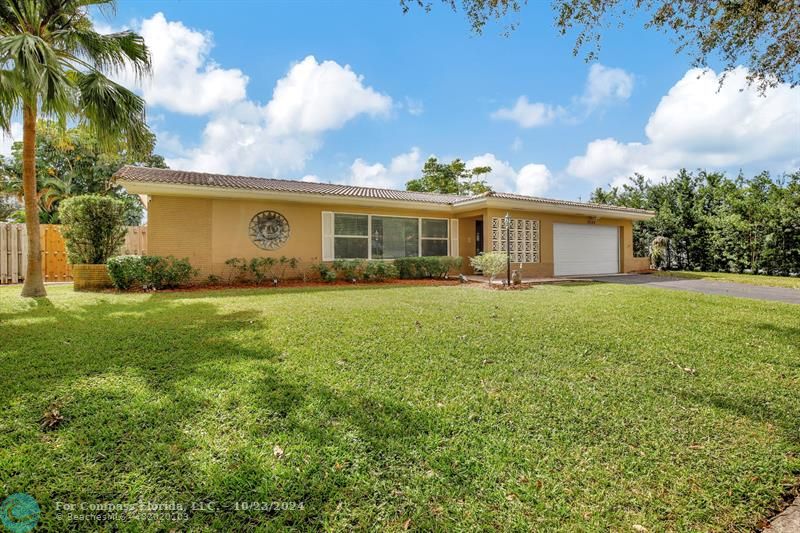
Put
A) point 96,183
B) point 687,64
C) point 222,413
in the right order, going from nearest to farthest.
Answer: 1. point 222,413
2. point 687,64
3. point 96,183

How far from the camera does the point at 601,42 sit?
268 inches

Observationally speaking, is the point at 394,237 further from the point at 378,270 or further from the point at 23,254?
the point at 23,254

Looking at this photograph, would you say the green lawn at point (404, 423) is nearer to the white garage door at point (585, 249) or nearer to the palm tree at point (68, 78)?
the palm tree at point (68, 78)

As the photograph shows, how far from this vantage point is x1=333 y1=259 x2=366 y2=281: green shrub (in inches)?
494

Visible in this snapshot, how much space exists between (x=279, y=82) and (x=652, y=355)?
13.3 m

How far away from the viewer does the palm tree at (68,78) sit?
21.2ft

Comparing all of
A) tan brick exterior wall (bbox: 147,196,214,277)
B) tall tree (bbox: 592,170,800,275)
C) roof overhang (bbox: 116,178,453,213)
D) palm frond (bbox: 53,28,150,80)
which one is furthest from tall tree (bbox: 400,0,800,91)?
tall tree (bbox: 592,170,800,275)

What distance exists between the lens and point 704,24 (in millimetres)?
6922

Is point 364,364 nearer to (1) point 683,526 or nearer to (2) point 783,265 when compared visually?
(1) point 683,526

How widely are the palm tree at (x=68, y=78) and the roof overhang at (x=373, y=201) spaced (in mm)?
2214

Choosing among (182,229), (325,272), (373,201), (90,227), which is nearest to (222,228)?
(182,229)

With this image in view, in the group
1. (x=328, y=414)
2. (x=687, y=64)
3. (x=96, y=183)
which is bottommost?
(x=328, y=414)

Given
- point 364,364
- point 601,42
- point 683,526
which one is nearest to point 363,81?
point 601,42

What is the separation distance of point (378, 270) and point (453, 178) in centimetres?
2239
